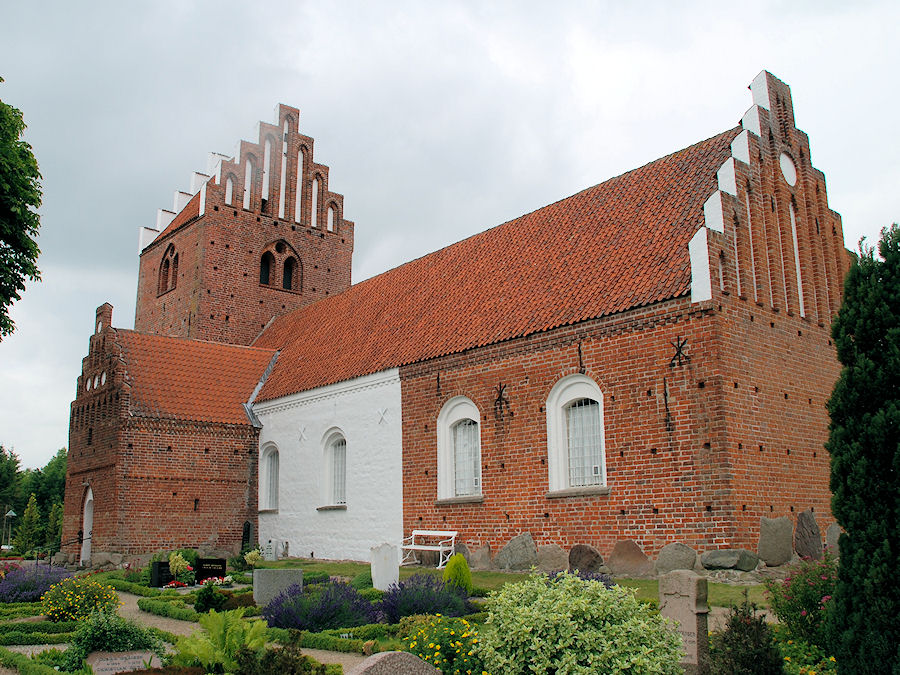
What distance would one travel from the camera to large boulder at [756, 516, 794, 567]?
39.8ft

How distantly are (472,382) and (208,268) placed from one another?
15.3 meters

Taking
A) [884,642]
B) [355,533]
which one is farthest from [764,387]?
[355,533]

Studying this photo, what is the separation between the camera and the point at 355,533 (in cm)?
1902

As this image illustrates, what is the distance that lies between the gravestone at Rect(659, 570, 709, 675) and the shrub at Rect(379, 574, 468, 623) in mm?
3611

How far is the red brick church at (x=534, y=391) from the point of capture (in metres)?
12.9

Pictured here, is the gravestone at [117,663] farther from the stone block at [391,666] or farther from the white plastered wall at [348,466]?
the white plastered wall at [348,466]

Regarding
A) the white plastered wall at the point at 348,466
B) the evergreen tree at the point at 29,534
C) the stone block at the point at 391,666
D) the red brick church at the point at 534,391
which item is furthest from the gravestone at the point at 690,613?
the evergreen tree at the point at 29,534

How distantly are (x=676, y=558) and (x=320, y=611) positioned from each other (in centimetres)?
555

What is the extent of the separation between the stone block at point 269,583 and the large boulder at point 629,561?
5.04m

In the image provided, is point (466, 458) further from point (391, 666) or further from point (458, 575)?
point (391, 666)

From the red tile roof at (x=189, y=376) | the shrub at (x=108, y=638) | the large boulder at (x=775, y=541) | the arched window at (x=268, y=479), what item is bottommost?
the shrub at (x=108, y=638)

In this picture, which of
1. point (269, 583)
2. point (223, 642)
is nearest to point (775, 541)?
point (269, 583)

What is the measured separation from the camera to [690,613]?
7062mm

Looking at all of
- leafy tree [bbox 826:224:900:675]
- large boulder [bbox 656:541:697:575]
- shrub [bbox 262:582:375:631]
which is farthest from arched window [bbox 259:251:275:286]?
leafy tree [bbox 826:224:900:675]
